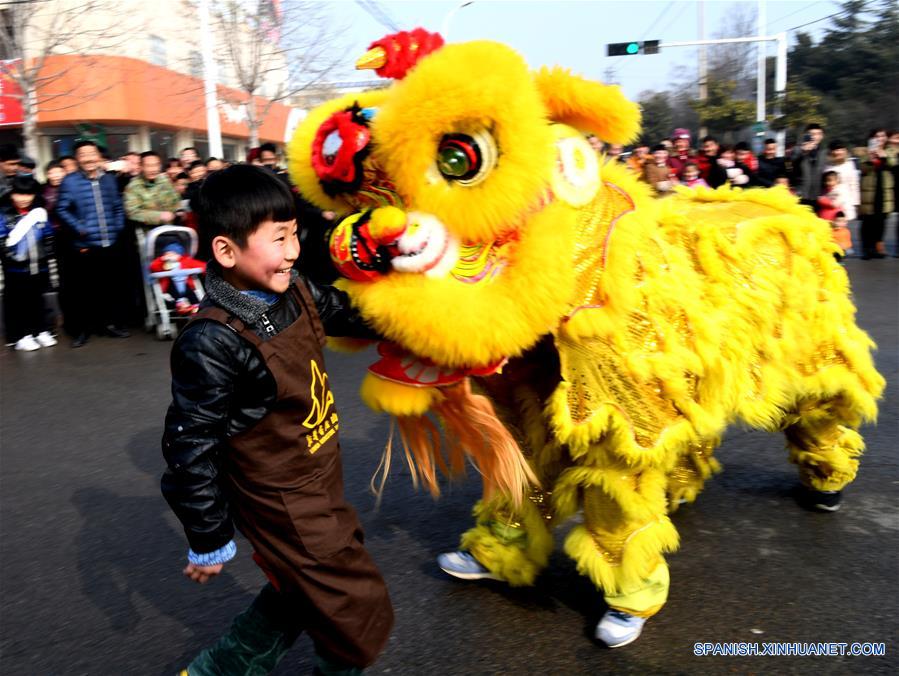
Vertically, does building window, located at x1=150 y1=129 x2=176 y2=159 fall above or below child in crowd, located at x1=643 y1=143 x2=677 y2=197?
above

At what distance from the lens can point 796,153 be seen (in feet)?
35.1

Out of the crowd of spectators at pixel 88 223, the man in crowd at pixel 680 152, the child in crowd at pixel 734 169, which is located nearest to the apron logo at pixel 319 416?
the crowd of spectators at pixel 88 223

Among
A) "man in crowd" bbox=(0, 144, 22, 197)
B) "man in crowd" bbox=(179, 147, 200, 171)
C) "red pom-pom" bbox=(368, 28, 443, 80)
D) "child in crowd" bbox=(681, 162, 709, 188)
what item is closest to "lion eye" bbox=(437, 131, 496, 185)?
"red pom-pom" bbox=(368, 28, 443, 80)

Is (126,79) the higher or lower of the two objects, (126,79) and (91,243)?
the higher

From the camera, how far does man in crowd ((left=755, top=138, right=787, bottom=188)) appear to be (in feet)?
30.8

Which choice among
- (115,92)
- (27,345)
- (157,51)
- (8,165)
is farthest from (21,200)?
(157,51)

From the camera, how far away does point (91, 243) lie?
6.96 m

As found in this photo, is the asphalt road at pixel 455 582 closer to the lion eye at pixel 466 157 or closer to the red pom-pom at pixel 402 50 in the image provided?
the lion eye at pixel 466 157

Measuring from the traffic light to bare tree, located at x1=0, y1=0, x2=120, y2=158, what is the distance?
10675 millimetres

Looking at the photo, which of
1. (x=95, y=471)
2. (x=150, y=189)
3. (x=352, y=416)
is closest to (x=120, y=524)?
(x=95, y=471)

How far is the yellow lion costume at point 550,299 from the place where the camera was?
195 cm

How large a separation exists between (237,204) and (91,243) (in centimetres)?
586

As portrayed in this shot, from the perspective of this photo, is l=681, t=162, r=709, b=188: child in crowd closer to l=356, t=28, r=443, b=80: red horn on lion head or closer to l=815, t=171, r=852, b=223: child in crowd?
l=815, t=171, r=852, b=223: child in crowd

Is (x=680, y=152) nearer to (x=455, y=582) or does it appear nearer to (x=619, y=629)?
(x=455, y=582)
